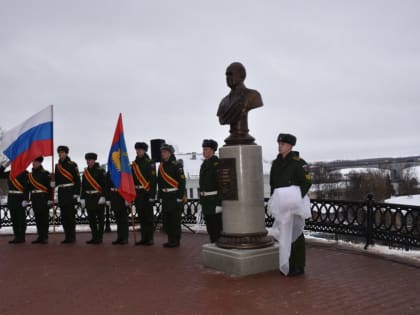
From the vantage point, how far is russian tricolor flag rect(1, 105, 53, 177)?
28.4ft

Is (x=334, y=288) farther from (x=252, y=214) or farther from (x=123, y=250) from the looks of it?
(x=123, y=250)

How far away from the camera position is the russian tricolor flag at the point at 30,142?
865 centimetres

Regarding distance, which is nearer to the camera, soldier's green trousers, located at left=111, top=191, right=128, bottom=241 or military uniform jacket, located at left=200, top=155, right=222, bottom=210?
military uniform jacket, located at left=200, top=155, right=222, bottom=210

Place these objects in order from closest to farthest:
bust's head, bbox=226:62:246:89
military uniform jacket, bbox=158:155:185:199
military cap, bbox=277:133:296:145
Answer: military cap, bbox=277:133:296:145 < bust's head, bbox=226:62:246:89 < military uniform jacket, bbox=158:155:185:199

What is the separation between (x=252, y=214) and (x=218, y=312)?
1847 mm

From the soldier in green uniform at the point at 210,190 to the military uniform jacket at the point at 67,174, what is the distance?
3.10 metres

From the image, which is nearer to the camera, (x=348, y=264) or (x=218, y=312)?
(x=218, y=312)

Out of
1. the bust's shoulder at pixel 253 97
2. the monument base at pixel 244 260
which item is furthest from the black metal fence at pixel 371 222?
the bust's shoulder at pixel 253 97

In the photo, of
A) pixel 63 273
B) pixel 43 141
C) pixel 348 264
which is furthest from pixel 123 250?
pixel 348 264

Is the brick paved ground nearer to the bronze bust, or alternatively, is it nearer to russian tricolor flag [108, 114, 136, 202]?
russian tricolor flag [108, 114, 136, 202]

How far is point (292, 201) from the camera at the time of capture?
550 cm

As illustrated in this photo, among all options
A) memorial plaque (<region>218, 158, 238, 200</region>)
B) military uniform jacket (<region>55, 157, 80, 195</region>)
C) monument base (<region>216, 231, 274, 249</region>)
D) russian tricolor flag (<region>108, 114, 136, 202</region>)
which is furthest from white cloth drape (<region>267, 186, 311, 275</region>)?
military uniform jacket (<region>55, 157, 80, 195</region>)

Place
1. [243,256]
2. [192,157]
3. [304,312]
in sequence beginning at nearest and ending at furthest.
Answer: [304,312] → [243,256] → [192,157]

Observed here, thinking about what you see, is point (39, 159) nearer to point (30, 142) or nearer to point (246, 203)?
point (30, 142)
